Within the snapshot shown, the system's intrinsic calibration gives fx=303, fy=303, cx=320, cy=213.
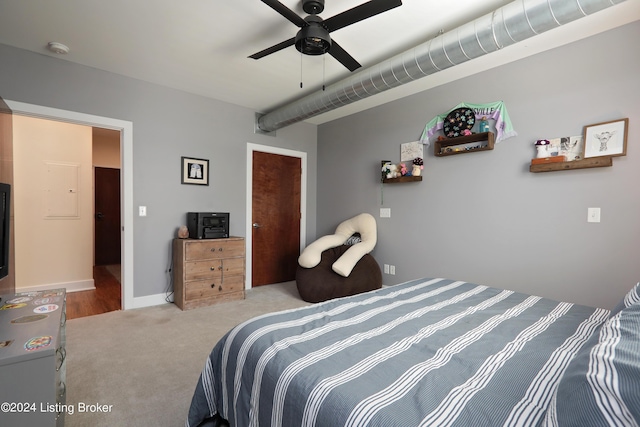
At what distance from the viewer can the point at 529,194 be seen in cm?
280

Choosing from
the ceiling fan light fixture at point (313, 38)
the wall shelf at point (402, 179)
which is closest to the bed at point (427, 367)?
the ceiling fan light fixture at point (313, 38)

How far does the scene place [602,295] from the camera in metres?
2.42

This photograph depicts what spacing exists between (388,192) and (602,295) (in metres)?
2.28

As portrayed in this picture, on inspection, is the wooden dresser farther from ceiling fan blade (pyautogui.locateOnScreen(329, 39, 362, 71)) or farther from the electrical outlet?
the electrical outlet

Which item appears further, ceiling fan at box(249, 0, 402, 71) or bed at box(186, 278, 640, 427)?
ceiling fan at box(249, 0, 402, 71)

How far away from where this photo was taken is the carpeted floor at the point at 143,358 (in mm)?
1744

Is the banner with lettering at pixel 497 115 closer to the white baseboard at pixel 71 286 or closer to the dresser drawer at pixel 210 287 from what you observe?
the dresser drawer at pixel 210 287

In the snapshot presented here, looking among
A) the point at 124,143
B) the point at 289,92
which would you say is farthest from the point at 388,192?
the point at 124,143

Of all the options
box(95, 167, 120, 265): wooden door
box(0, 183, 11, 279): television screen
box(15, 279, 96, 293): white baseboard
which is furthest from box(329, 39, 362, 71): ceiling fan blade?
box(95, 167, 120, 265): wooden door

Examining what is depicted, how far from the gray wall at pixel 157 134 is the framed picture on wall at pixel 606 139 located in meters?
3.63

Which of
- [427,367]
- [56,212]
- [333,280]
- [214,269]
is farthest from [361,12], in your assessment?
[56,212]

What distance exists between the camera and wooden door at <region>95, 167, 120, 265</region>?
241 inches

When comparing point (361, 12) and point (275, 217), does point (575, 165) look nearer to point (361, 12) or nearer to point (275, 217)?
point (361, 12)

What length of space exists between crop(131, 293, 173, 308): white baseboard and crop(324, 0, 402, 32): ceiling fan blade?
3.41 meters
